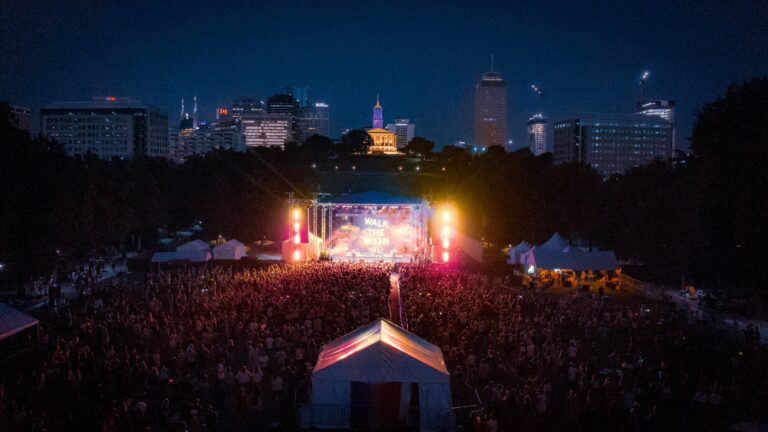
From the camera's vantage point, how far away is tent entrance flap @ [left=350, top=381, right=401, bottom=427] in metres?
9.21

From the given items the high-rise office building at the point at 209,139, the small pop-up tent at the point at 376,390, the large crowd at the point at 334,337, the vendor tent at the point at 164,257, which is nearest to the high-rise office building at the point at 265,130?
the high-rise office building at the point at 209,139

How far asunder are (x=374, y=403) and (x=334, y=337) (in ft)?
14.7

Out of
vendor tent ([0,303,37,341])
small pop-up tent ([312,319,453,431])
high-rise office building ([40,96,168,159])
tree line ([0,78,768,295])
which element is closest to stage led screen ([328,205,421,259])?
tree line ([0,78,768,295])

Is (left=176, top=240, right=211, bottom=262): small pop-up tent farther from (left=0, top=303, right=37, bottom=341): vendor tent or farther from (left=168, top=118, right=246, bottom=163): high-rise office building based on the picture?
(left=168, top=118, right=246, bottom=163): high-rise office building

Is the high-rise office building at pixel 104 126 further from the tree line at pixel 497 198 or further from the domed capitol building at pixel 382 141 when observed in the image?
the tree line at pixel 497 198

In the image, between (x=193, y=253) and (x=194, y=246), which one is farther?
(x=194, y=246)

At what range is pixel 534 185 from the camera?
36656mm

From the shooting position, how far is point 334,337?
13.6 m

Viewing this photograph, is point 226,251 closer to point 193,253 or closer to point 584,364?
point 193,253

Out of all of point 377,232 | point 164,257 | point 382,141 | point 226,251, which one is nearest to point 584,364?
point 377,232

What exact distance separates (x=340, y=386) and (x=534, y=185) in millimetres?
29624

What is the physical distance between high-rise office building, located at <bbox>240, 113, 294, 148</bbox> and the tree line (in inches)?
6079

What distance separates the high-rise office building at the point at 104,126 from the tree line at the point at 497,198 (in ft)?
276

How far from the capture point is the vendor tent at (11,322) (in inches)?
482
